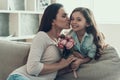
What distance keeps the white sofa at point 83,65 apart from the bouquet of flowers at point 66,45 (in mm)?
109

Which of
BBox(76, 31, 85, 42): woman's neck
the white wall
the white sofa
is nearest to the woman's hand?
the white sofa

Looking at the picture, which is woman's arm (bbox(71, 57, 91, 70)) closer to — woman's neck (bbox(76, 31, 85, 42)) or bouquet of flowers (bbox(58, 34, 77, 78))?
Answer: bouquet of flowers (bbox(58, 34, 77, 78))

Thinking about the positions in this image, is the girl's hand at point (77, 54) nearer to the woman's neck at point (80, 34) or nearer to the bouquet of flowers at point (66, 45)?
the bouquet of flowers at point (66, 45)

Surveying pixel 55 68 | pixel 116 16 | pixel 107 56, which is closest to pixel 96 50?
pixel 107 56

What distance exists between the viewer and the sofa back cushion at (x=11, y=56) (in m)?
2.05

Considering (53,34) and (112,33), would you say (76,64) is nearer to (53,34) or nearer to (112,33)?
(53,34)

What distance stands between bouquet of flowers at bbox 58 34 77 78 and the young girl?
0.06 meters

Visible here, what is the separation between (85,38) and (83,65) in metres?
0.23

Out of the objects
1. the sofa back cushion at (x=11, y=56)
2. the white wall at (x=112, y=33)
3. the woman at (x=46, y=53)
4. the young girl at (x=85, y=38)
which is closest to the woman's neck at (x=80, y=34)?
the young girl at (x=85, y=38)

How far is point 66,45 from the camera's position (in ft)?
6.32

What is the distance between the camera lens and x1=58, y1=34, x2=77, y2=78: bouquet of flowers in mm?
1926

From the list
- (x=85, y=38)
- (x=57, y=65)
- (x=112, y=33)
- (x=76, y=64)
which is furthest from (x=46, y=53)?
(x=112, y=33)

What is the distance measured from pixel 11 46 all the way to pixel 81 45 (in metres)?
0.62

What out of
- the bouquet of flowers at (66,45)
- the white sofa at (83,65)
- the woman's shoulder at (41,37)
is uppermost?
the woman's shoulder at (41,37)
